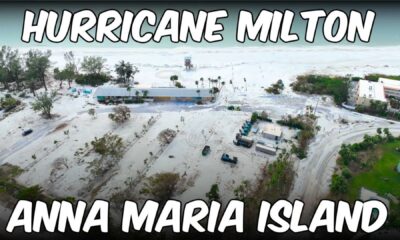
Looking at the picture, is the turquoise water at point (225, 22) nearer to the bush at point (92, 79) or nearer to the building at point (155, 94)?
the bush at point (92, 79)

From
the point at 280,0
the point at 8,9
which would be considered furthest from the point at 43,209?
the point at 8,9

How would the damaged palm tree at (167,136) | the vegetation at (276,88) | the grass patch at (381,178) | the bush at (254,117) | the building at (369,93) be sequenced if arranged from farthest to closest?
the vegetation at (276,88), the building at (369,93), the bush at (254,117), the damaged palm tree at (167,136), the grass patch at (381,178)

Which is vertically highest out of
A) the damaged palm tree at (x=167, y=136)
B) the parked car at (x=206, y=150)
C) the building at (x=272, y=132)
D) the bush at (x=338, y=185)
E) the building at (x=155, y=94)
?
the building at (x=155, y=94)

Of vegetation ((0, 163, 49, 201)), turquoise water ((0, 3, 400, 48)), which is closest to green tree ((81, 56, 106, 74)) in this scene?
turquoise water ((0, 3, 400, 48))

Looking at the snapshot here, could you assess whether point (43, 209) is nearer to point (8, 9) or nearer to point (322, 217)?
point (322, 217)

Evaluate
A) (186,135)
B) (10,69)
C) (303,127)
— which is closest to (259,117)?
(303,127)

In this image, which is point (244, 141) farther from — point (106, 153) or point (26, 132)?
point (26, 132)

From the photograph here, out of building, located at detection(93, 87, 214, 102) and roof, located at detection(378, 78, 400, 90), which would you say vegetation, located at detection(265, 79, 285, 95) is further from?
roof, located at detection(378, 78, 400, 90)

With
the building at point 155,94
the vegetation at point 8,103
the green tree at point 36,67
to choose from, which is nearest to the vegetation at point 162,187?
the building at point 155,94
